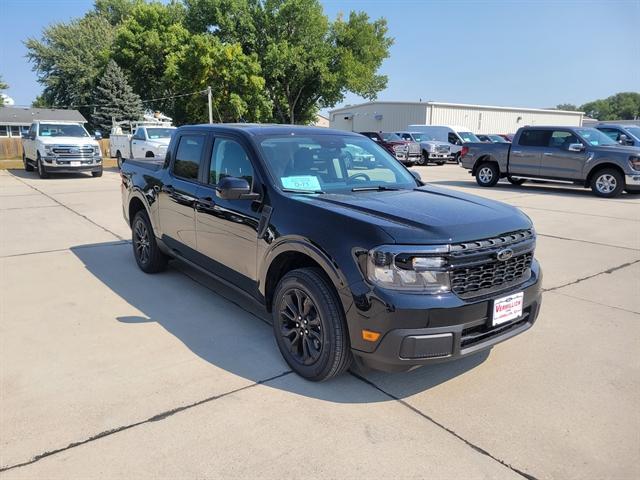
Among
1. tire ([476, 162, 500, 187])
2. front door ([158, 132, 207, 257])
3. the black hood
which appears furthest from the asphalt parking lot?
tire ([476, 162, 500, 187])

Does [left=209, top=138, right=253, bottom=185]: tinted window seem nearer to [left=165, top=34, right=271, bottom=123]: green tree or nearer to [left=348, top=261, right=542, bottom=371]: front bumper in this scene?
[left=348, top=261, right=542, bottom=371]: front bumper

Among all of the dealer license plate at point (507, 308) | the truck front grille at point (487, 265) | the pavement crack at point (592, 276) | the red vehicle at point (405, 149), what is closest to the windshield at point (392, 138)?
the red vehicle at point (405, 149)

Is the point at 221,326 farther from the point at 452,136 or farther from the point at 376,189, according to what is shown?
the point at 452,136

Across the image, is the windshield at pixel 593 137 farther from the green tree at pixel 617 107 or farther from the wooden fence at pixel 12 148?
the green tree at pixel 617 107

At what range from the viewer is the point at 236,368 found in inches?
140

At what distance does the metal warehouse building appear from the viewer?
43656 mm

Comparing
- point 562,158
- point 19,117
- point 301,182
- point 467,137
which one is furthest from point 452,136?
point 19,117

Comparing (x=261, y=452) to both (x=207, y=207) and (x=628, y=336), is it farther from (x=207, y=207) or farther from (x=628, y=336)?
(x=628, y=336)

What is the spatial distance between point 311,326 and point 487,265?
3.98 feet

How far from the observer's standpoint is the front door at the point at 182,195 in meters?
4.68

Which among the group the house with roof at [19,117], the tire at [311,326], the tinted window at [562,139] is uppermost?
the house with roof at [19,117]

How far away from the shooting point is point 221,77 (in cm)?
3769

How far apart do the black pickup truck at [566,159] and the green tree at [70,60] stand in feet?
155

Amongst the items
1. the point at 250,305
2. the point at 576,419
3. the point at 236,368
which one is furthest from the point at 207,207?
the point at 576,419
